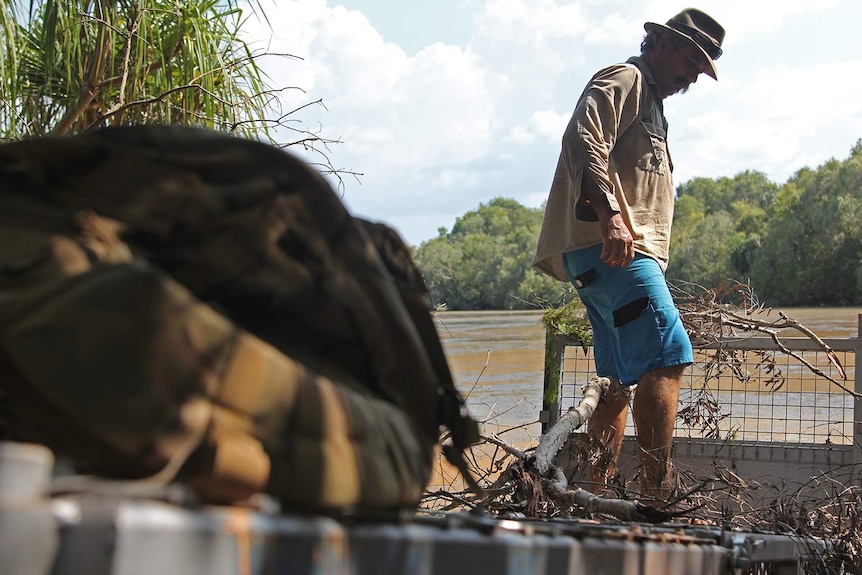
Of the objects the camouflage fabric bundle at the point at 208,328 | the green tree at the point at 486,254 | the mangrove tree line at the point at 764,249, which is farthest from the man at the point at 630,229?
the mangrove tree line at the point at 764,249

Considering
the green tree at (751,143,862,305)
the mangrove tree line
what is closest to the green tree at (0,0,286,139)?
the mangrove tree line

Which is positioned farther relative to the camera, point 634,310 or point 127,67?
point 127,67

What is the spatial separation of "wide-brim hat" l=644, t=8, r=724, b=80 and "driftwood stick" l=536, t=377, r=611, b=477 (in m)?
1.73

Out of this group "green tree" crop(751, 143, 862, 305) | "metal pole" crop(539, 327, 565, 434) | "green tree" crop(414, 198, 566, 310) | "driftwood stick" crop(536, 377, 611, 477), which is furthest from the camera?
"green tree" crop(751, 143, 862, 305)

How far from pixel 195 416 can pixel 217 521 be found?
180 mm

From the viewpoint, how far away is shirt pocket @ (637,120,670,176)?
15.3 feet

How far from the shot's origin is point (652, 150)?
4703 millimetres

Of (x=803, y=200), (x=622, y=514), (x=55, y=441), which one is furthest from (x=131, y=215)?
(x=803, y=200)

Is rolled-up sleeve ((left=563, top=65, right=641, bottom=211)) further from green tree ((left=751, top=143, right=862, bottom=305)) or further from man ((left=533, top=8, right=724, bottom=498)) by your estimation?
green tree ((left=751, top=143, right=862, bottom=305))

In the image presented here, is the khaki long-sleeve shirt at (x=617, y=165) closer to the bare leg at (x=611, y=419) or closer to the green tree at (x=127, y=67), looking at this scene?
the bare leg at (x=611, y=419)

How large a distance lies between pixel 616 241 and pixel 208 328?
3193 mm

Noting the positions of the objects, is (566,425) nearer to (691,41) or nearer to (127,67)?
(691,41)

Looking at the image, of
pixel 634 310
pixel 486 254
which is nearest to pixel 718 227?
pixel 486 254

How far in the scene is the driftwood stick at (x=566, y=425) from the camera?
3.82 m
